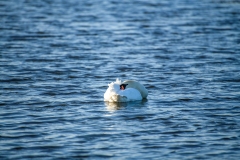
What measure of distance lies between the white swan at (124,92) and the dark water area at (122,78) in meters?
0.20

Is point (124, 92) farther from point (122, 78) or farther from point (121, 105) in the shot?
point (122, 78)

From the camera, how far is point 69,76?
657 inches

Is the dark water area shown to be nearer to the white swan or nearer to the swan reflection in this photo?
the swan reflection

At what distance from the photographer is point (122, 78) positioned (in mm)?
16578

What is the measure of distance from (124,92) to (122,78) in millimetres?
3148

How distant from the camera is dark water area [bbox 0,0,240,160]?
10.5m

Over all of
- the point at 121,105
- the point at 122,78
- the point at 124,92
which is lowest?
the point at 121,105

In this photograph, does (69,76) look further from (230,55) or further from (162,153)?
(162,153)

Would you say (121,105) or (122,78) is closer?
(121,105)

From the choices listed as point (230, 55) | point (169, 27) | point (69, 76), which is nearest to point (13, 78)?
point (69, 76)

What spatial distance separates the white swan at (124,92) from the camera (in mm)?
13367

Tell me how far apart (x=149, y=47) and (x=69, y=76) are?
18.4 feet

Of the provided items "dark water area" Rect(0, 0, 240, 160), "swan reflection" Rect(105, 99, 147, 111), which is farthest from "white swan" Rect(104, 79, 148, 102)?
"dark water area" Rect(0, 0, 240, 160)

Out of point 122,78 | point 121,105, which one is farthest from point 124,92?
point 122,78
